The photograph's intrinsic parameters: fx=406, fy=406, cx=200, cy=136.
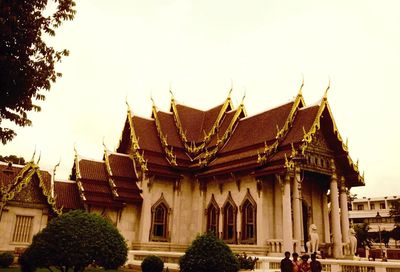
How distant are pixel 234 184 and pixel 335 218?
5570mm

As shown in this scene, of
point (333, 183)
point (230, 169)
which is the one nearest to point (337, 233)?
point (333, 183)

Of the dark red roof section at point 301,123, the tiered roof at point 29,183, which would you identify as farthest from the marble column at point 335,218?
the tiered roof at point 29,183

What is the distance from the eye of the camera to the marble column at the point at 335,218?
2044 centimetres

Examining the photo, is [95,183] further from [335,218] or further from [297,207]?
[335,218]

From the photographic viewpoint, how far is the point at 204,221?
23922mm

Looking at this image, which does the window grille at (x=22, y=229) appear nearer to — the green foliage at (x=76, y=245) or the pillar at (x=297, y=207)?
the green foliage at (x=76, y=245)

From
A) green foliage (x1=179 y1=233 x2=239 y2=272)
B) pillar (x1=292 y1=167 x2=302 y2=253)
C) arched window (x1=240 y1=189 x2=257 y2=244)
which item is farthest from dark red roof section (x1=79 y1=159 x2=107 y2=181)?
green foliage (x1=179 y1=233 x2=239 y2=272)

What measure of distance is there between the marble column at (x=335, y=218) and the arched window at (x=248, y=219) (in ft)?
13.6

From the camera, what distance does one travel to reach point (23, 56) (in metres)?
9.32

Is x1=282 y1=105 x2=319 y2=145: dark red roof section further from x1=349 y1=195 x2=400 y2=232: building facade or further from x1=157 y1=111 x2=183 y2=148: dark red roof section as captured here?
x1=349 y1=195 x2=400 y2=232: building facade

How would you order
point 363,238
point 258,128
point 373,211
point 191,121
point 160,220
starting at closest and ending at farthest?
1. point 258,128
2. point 160,220
3. point 191,121
4. point 363,238
5. point 373,211

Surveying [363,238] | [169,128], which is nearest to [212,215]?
[169,128]

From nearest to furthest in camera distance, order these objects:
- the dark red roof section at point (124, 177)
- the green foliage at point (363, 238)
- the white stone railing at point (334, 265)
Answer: the white stone railing at point (334, 265) → the dark red roof section at point (124, 177) → the green foliage at point (363, 238)

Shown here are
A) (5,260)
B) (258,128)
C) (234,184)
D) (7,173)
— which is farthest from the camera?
(258,128)
